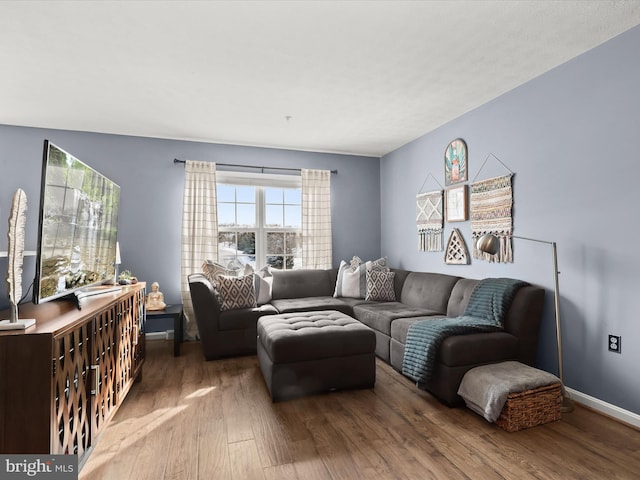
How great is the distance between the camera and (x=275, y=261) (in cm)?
506

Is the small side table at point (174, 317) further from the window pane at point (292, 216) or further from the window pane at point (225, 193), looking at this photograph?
the window pane at point (292, 216)

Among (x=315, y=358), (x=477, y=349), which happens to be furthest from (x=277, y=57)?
(x=477, y=349)

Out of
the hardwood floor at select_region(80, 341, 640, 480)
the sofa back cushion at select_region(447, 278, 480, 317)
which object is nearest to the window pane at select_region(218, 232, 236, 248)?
the hardwood floor at select_region(80, 341, 640, 480)

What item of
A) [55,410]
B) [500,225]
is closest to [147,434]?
[55,410]

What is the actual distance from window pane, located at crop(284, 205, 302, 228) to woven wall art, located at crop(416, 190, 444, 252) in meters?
1.64

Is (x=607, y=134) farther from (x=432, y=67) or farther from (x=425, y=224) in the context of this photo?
(x=425, y=224)

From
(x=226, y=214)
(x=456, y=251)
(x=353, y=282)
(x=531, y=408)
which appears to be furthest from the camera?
(x=226, y=214)

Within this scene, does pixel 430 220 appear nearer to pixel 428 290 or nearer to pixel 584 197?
pixel 428 290

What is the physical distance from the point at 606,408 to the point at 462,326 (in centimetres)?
105

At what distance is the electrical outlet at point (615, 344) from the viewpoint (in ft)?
7.93

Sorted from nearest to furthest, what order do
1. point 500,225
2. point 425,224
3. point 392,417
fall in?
1. point 392,417
2. point 500,225
3. point 425,224

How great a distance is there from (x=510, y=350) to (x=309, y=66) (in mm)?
2620

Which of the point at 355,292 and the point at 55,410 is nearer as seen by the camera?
the point at 55,410

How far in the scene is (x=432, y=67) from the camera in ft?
9.11
